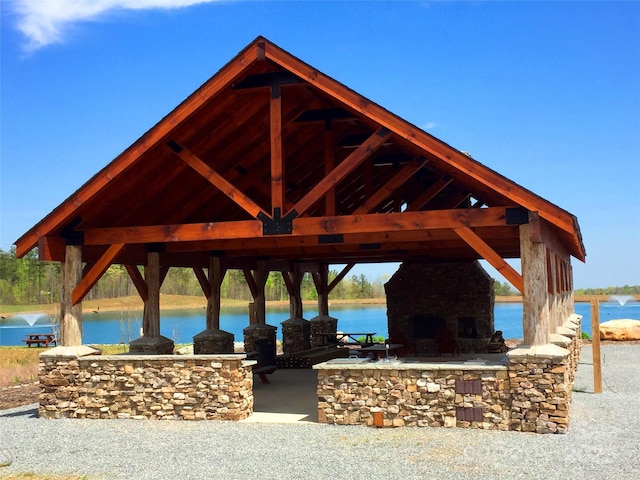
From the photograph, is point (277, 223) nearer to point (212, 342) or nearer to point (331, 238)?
point (331, 238)

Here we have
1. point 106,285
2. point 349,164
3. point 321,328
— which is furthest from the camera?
point 106,285

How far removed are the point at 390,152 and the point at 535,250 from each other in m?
5.12

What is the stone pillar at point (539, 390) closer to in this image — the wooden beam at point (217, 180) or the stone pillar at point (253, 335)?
the wooden beam at point (217, 180)

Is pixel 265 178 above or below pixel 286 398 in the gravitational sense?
above

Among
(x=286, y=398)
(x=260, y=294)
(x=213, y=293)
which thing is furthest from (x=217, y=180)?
(x=260, y=294)

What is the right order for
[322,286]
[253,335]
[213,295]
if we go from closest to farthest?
[213,295], [253,335], [322,286]

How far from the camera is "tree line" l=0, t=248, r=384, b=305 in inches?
3219

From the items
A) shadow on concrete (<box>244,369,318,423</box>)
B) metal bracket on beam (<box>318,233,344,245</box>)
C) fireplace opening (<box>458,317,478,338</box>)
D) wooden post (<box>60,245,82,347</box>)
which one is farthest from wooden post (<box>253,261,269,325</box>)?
metal bracket on beam (<box>318,233,344,245</box>)

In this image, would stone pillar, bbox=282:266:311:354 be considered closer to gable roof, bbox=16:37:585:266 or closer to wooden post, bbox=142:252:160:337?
wooden post, bbox=142:252:160:337

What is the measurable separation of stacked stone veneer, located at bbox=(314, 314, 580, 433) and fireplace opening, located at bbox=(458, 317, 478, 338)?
9532 millimetres

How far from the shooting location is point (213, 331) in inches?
634

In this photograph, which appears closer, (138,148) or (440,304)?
(138,148)

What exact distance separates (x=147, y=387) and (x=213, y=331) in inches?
219

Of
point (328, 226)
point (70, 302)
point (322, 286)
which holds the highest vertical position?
point (328, 226)
